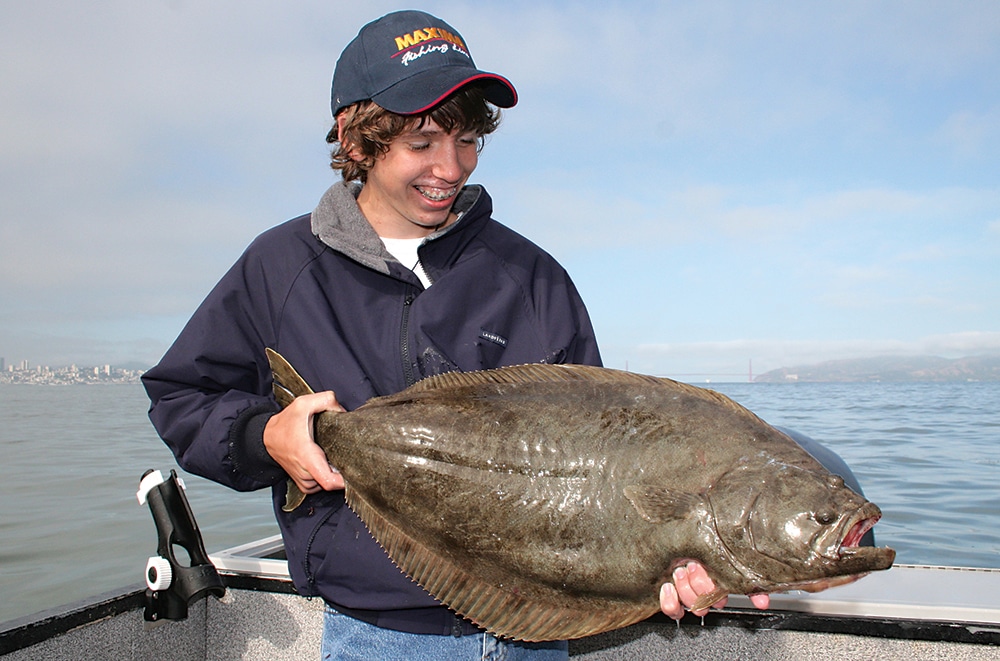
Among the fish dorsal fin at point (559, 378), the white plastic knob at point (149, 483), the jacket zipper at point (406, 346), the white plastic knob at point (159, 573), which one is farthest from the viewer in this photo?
the white plastic knob at point (149, 483)

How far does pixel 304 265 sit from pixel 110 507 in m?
11.2

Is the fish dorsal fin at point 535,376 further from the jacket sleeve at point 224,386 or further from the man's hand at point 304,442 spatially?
the jacket sleeve at point 224,386

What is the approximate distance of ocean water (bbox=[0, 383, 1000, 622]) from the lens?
8.42 meters

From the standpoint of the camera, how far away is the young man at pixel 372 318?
225 centimetres

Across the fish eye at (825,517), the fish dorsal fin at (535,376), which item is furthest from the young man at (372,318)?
the fish eye at (825,517)

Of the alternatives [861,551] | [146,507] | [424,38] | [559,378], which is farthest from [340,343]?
[146,507]

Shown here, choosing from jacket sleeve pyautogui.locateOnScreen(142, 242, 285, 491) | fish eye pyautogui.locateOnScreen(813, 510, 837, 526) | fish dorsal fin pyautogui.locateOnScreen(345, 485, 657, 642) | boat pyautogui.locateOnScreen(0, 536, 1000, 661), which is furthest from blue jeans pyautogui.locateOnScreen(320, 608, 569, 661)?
boat pyautogui.locateOnScreen(0, 536, 1000, 661)

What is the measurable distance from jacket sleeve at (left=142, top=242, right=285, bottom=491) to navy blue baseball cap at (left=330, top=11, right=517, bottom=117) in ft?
2.44

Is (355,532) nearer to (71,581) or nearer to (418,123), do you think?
(418,123)

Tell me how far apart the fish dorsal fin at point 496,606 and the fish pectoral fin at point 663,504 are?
26cm

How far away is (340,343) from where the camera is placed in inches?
A: 95.0

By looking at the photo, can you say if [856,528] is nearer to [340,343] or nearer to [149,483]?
[340,343]

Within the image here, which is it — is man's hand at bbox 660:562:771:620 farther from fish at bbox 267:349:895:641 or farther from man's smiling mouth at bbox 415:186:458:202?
man's smiling mouth at bbox 415:186:458:202

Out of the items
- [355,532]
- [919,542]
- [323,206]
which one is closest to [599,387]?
[355,532]
